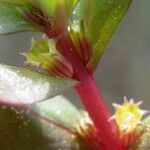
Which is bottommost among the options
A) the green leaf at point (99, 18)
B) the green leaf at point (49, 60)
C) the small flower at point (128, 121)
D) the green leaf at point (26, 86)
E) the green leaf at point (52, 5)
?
the small flower at point (128, 121)

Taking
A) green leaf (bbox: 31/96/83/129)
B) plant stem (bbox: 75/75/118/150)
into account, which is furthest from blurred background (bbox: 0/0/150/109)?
plant stem (bbox: 75/75/118/150)

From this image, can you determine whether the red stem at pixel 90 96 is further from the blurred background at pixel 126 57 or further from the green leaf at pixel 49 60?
the blurred background at pixel 126 57

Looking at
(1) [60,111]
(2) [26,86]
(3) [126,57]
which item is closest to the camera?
(2) [26,86]

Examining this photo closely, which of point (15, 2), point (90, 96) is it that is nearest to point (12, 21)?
point (15, 2)

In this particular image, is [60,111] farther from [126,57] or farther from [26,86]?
[126,57]

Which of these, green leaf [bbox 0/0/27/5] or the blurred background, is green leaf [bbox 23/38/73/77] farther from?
the blurred background

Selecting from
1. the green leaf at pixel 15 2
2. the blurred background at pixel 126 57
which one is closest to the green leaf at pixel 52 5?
the green leaf at pixel 15 2
